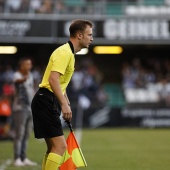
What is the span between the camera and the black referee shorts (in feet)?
23.7

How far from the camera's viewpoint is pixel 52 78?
278 inches

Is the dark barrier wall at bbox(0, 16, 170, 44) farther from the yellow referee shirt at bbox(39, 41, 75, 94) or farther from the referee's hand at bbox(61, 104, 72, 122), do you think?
the referee's hand at bbox(61, 104, 72, 122)

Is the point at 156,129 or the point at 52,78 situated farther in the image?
the point at 156,129

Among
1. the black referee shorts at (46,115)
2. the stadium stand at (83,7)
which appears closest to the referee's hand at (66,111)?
the black referee shorts at (46,115)

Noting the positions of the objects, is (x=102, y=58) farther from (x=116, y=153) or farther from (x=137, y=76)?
(x=116, y=153)

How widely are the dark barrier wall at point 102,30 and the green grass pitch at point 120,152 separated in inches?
294

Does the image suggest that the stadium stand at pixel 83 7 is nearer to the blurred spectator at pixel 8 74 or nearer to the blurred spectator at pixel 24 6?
the blurred spectator at pixel 24 6

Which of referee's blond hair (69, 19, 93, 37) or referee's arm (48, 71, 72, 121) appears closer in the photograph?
referee's arm (48, 71, 72, 121)

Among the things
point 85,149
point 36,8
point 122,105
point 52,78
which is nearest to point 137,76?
point 122,105

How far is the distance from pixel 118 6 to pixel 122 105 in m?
4.63

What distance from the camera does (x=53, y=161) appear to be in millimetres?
7250

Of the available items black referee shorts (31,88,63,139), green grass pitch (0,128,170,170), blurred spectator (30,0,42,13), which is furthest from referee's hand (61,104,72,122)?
blurred spectator (30,0,42,13)

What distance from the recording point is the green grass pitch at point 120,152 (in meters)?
11.1

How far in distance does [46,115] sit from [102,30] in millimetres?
18773
